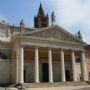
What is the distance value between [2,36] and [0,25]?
187 cm

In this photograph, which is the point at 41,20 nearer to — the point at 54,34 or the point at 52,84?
the point at 54,34

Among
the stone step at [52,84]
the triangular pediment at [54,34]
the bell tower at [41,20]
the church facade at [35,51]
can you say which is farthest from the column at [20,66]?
the bell tower at [41,20]

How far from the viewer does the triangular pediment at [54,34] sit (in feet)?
110

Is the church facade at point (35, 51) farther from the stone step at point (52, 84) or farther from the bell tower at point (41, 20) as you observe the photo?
the bell tower at point (41, 20)

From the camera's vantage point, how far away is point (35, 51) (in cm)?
3275

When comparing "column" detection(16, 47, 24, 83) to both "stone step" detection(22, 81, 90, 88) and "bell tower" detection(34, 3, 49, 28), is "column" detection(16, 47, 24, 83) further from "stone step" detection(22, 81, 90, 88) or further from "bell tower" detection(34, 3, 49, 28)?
"bell tower" detection(34, 3, 49, 28)

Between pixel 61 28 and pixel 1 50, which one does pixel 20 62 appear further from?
pixel 61 28

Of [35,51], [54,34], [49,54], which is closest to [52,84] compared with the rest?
[49,54]

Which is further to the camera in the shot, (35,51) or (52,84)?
(35,51)

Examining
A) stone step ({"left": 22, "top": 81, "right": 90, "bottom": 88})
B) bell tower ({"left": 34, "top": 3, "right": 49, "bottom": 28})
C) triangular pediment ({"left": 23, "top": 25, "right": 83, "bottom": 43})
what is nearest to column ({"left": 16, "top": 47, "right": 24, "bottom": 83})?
stone step ({"left": 22, "top": 81, "right": 90, "bottom": 88})

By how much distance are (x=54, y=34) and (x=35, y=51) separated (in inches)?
180

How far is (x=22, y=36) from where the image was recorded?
104ft

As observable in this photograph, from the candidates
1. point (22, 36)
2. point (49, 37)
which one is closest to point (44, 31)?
point (49, 37)

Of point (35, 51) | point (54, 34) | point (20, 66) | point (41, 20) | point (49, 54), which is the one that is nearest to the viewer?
point (20, 66)
